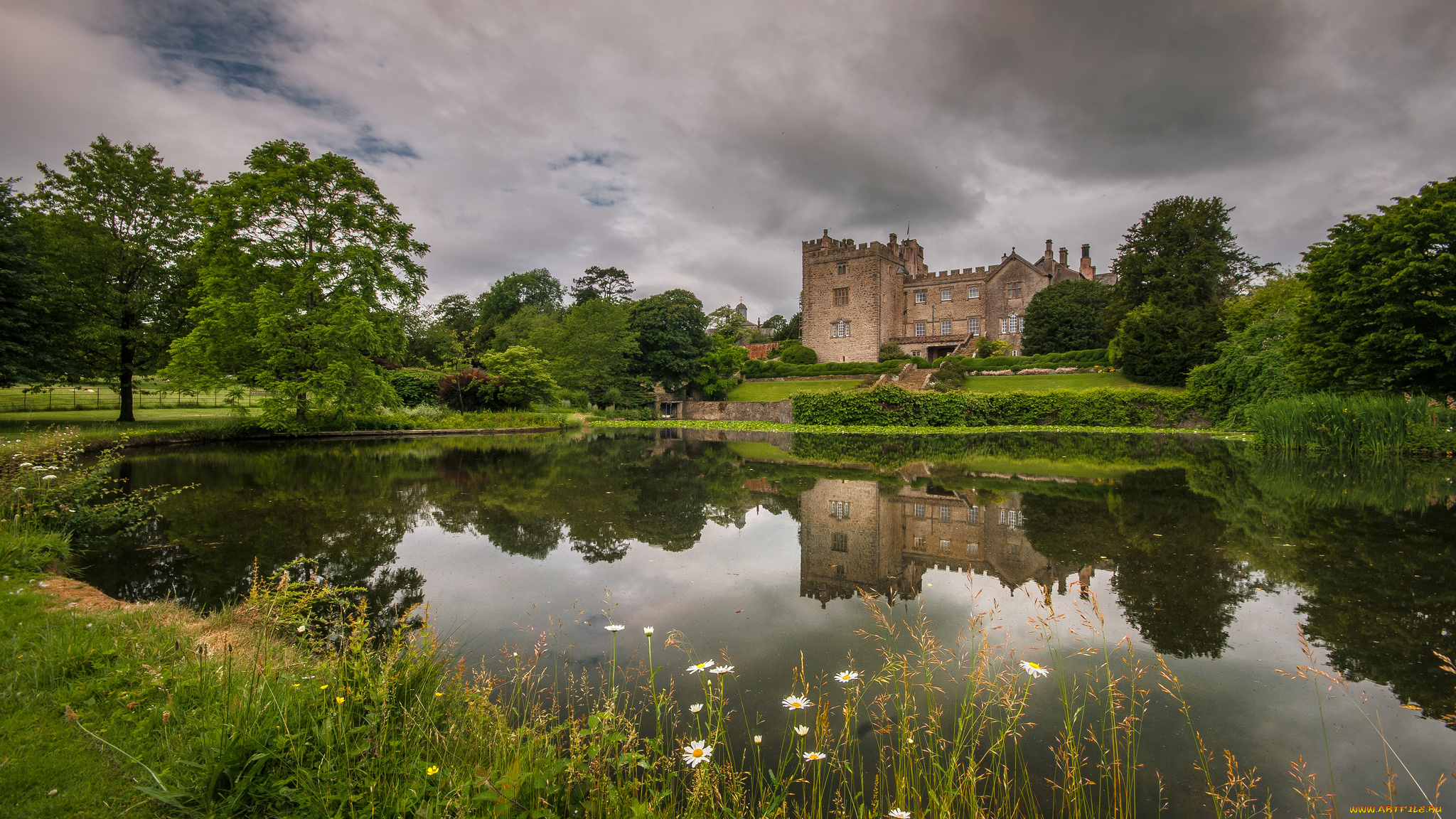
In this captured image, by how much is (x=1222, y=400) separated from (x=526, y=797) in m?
31.1

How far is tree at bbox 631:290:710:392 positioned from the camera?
40281mm

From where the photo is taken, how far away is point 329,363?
62.4 ft

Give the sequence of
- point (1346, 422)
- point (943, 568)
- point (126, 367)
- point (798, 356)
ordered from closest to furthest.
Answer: point (943, 568) < point (1346, 422) < point (126, 367) < point (798, 356)

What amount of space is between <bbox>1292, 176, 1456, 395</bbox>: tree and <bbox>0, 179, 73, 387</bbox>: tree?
36.0 m

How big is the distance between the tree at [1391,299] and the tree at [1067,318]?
22554mm

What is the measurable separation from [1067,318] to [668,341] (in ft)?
86.1

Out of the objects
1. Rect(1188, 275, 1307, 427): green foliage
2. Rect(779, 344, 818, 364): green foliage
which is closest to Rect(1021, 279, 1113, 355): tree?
Rect(1188, 275, 1307, 427): green foliage

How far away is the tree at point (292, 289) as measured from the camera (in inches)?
735

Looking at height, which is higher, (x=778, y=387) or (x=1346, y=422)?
(x=778, y=387)

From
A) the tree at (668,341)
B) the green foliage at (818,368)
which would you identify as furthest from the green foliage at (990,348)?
the tree at (668,341)

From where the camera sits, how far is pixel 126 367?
2078 centimetres

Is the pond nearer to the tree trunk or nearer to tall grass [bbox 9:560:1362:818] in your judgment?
tall grass [bbox 9:560:1362:818]

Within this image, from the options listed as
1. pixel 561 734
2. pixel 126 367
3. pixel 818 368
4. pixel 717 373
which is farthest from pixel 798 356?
pixel 561 734

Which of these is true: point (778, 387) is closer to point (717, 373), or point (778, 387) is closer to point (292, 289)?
point (717, 373)
